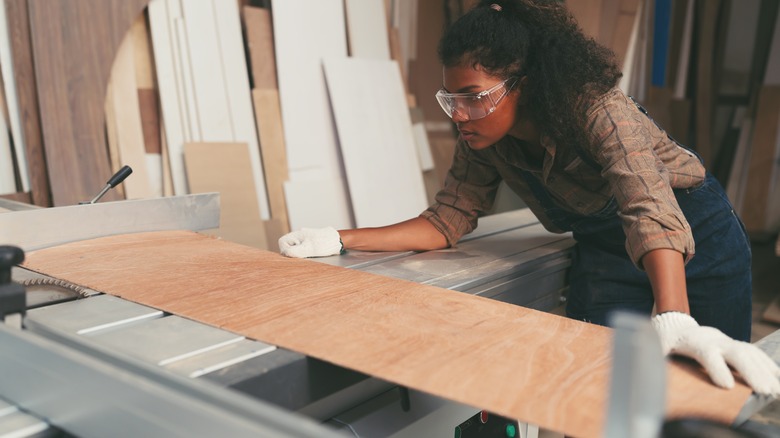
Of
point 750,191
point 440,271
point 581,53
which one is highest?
point 581,53

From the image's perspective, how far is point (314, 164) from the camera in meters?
3.52

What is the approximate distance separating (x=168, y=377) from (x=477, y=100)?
1.01 meters

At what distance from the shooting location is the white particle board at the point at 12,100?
2549mm

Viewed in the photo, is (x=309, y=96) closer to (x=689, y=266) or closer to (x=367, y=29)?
(x=367, y=29)

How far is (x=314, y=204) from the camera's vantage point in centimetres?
347

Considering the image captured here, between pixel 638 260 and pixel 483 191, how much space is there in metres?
0.65

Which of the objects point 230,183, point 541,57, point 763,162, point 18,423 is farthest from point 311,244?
point 763,162

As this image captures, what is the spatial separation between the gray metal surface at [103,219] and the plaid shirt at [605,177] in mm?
649

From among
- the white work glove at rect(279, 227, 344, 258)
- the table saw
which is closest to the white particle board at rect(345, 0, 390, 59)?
the white work glove at rect(279, 227, 344, 258)

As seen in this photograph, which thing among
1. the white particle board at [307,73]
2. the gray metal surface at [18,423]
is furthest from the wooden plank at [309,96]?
the gray metal surface at [18,423]

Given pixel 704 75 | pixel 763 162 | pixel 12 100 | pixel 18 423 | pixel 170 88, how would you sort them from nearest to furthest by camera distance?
pixel 18 423
pixel 12 100
pixel 170 88
pixel 763 162
pixel 704 75

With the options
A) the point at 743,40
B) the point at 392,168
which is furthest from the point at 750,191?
the point at 392,168

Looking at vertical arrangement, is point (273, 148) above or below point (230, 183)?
above

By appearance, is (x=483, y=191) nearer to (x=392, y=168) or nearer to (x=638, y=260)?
(x=638, y=260)
